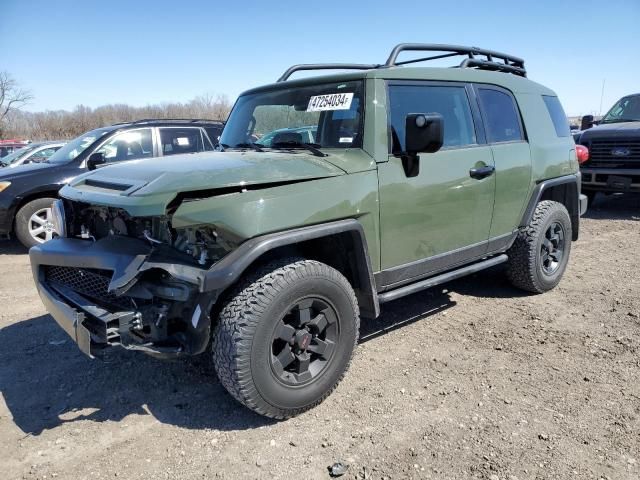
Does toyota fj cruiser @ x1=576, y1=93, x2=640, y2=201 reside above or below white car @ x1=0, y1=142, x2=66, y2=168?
below

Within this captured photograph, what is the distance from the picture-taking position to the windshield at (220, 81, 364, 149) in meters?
3.23

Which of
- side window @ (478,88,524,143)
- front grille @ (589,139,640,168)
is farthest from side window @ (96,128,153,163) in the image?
front grille @ (589,139,640,168)

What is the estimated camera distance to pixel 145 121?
24.1 ft

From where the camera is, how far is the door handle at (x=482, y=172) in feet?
12.1

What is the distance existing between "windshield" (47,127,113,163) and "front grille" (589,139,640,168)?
8368 millimetres

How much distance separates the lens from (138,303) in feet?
8.63

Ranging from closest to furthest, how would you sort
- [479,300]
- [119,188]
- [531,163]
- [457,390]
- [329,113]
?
[119,188], [457,390], [329,113], [531,163], [479,300]

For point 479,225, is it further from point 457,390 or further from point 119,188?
point 119,188

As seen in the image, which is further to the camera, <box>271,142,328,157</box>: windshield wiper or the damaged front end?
<box>271,142,328,157</box>: windshield wiper

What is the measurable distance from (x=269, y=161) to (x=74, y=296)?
1431 millimetres

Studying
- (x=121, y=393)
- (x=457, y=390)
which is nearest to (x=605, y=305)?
(x=457, y=390)

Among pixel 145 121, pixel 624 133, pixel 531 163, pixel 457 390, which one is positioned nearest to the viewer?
pixel 457 390

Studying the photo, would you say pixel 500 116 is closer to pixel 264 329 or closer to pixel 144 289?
pixel 264 329

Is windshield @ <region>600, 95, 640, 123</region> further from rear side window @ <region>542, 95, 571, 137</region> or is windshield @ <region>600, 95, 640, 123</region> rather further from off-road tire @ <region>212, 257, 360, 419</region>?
off-road tire @ <region>212, 257, 360, 419</region>
